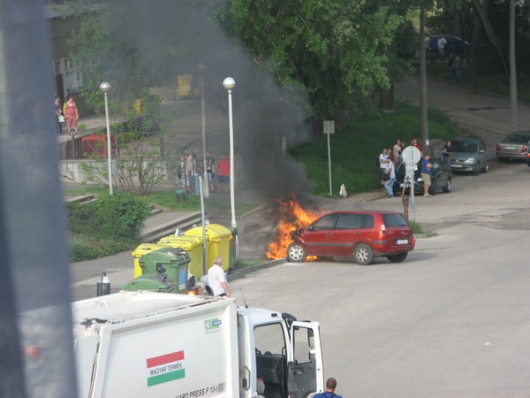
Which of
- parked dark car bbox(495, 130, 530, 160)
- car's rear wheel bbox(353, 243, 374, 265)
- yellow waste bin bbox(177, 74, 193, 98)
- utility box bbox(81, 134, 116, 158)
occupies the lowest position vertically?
car's rear wheel bbox(353, 243, 374, 265)

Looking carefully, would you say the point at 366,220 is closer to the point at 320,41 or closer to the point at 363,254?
the point at 363,254

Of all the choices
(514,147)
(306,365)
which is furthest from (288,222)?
(514,147)

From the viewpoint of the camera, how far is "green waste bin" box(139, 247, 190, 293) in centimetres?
1719

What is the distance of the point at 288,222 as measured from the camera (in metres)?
26.7

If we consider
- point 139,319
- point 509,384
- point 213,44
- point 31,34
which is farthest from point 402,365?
point 213,44

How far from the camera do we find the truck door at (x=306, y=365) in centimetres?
1015

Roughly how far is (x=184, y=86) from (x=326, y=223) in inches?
430

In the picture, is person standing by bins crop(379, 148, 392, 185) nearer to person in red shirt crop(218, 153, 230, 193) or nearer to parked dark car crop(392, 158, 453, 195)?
parked dark car crop(392, 158, 453, 195)

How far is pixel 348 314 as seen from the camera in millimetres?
17281

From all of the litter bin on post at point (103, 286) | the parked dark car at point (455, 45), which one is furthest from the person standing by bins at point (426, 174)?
the parked dark car at point (455, 45)

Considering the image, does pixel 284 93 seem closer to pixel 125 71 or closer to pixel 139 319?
pixel 125 71

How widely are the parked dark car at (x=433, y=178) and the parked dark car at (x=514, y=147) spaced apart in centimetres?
846

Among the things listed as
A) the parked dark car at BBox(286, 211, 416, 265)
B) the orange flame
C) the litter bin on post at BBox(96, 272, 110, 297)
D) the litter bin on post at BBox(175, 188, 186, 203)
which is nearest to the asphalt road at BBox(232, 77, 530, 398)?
the parked dark car at BBox(286, 211, 416, 265)

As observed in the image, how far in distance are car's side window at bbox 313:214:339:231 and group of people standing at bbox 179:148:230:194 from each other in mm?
7278
